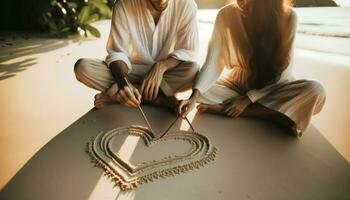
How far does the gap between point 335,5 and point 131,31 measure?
10490mm

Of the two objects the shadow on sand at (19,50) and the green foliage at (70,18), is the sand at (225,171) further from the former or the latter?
the green foliage at (70,18)

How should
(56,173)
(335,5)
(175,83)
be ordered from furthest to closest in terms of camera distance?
(335,5), (175,83), (56,173)

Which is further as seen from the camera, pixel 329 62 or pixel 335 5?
pixel 335 5

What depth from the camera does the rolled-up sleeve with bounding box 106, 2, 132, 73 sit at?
2.80 metres

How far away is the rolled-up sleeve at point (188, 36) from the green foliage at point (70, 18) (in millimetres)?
3420

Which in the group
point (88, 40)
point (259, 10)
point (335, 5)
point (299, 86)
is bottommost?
point (335, 5)

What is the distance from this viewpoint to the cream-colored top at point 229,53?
8.70 feet

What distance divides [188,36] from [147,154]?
3.51 feet

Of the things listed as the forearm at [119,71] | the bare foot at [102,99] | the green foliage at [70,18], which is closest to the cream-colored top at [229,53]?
the forearm at [119,71]

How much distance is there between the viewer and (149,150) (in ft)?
7.54

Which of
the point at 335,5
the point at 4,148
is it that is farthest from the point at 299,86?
the point at 335,5

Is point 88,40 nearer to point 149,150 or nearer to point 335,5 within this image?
point 149,150

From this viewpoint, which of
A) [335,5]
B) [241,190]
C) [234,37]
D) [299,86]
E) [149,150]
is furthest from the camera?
[335,5]

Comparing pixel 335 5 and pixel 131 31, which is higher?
pixel 131 31
